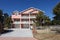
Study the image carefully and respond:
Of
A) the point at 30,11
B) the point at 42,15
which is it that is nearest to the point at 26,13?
the point at 30,11

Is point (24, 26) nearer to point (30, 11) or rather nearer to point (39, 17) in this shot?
point (30, 11)

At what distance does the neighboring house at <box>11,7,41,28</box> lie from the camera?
82.6 meters

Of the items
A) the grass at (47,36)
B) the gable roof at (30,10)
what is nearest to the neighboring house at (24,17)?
the gable roof at (30,10)

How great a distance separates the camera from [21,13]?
84.8 m

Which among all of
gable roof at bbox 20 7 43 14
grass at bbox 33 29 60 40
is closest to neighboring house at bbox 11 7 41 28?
gable roof at bbox 20 7 43 14

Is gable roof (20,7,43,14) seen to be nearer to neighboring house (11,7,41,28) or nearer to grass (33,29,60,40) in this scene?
neighboring house (11,7,41,28)

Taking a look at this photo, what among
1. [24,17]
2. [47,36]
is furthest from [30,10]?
[47,36]

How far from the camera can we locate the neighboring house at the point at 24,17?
82.6m

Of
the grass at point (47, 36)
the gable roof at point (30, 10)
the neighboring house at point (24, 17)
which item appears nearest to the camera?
the grass at point (47, 36)

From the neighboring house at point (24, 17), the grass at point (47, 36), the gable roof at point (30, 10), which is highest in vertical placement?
the gable roof at point (30, 10)

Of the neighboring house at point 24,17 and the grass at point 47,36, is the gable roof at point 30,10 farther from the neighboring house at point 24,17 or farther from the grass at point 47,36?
the grass at point 47,36

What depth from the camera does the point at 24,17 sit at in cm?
8400

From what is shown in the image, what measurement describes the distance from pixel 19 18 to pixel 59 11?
28977 mm

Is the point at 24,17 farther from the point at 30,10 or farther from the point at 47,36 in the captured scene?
the point at 47,36
